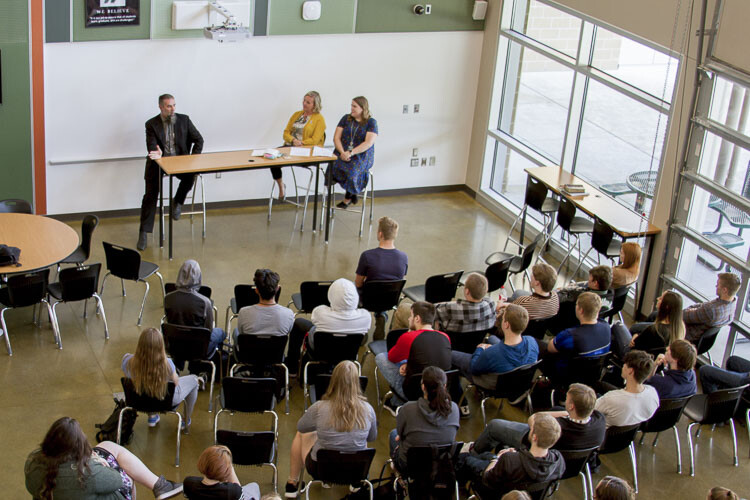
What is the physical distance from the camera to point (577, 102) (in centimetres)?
998

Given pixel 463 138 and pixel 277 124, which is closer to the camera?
pixel 277 124

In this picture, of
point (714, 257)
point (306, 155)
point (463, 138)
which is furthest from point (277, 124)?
point (714, 257)

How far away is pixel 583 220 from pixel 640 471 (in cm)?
354

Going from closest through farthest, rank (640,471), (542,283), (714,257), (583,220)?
1. (640,471)
2. (542,283)
3. (714,257)
4. (583,220)

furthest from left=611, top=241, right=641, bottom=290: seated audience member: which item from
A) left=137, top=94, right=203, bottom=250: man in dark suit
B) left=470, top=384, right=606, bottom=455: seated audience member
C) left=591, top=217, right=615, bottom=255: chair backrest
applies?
left=137, top=94, right=203, bottom=250: man in dark suit

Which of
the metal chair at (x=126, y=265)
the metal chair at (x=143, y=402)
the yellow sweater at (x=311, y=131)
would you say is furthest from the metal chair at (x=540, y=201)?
the metal chair at (x=143, y=402)

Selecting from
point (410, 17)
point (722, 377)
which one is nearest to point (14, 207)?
point (410, 17)

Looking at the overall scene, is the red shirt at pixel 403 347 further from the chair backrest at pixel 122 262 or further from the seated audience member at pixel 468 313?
the chair backrest at pixel 122 262

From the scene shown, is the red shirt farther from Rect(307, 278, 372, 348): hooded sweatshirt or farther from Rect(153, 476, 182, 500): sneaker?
Rect(153, 476, 182, 500): sneaker

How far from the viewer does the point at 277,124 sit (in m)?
10.7

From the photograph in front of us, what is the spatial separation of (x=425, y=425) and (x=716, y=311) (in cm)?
307

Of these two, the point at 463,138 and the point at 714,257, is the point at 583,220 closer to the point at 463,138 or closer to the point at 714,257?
the point at 714,257

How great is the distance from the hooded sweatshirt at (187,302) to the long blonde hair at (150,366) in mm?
797

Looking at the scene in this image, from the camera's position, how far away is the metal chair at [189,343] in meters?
6.51
